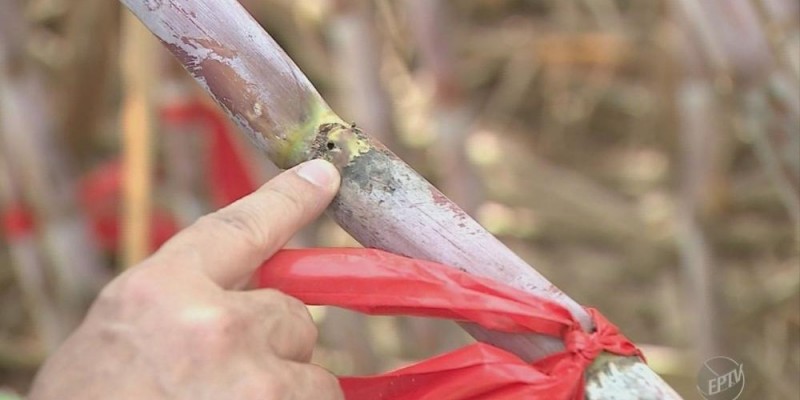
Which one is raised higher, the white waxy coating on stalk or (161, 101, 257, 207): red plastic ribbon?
the white waxy coating on stalk

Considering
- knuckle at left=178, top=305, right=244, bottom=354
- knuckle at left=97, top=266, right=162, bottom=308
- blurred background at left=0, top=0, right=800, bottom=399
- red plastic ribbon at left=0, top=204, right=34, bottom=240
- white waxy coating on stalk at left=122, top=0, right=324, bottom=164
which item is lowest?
blurred background at left=0, top=0, right=800, bottom=399

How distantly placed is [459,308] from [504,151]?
1.04m

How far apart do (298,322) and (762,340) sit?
30.5 inches

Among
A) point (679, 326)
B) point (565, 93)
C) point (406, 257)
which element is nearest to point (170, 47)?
point (406, 257)

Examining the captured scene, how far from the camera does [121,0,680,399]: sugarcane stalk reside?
0.39 meters

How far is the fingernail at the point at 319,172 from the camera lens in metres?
0.39

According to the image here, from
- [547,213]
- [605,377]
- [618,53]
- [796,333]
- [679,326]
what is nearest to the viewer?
[605,377]

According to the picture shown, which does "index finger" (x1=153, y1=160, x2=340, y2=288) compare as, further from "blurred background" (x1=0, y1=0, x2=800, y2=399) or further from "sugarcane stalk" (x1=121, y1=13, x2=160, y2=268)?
"sugarcane stalk" (x1=121, y1=13, x2=160, y2=268)

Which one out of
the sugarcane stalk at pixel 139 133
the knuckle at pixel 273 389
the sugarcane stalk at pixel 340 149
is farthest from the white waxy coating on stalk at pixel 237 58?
the sugarcane stalk at pixel 139 133

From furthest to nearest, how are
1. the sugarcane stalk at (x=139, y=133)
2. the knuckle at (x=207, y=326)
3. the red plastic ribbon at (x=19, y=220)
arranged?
the red plastic ribbon at (x=19, y=220)
the sugarcane stalk at (x=139, y=133)
the knuckle at (x=207, y=326)

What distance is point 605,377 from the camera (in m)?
0.39

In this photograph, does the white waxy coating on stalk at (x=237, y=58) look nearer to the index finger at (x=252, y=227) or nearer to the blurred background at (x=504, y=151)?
the index finger at (x=252, y=227)

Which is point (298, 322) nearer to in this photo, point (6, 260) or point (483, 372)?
point (483, 372)

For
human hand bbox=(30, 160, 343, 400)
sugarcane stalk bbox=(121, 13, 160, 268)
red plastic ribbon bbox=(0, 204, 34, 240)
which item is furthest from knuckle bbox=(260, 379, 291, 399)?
red plastic ribbon bbox=(0, 204, 34, 240)
